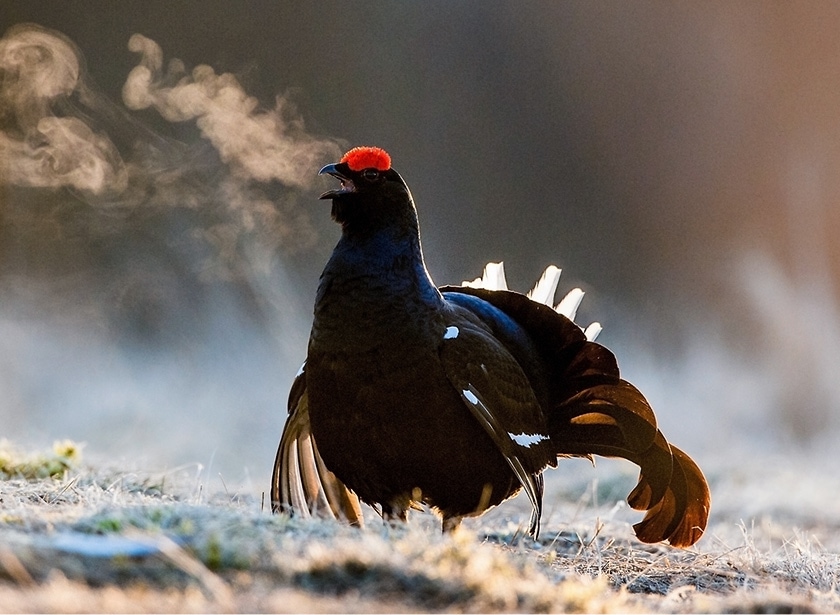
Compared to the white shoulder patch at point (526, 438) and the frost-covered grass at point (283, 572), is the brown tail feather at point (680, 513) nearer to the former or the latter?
the frost-covered grass at point (283, 572)

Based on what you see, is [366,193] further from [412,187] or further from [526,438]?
[412,187]

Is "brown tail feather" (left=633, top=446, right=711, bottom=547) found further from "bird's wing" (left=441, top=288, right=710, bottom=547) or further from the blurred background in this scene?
the blurred background

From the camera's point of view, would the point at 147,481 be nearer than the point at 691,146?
Yes

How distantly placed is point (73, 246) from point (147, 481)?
316 inches

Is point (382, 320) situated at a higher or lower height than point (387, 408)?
higher

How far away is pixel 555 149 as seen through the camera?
13.6 m

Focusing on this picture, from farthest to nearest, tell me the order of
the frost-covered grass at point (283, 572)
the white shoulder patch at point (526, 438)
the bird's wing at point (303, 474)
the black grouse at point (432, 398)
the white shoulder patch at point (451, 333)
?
the bird's wing at point (303, 474) < the white shoulder patch at point (526, 438) < the white shoulder patch at point (451, 333) < the black grouse at point (432, 398) < the frost-covered grass at point (283, 572)

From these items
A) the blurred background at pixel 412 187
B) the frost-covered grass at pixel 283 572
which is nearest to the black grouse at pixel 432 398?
the frost-covered grass at pixel 283 572

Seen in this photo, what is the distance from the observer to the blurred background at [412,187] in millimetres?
9820

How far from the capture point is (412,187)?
42.1 feet

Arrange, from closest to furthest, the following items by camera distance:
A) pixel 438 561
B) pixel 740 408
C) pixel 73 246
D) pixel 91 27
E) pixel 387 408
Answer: pixel 438 561
pixel 387 408
pixel 740 408
pixel 73 246
pixel 91 27

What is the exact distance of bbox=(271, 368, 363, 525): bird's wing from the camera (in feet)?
12.7

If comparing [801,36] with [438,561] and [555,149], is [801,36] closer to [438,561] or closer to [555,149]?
[555,149]

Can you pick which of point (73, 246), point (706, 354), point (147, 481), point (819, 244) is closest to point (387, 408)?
point (147, 481)
